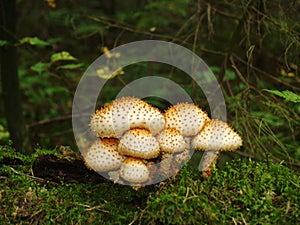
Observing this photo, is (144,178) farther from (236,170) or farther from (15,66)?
(15,66)

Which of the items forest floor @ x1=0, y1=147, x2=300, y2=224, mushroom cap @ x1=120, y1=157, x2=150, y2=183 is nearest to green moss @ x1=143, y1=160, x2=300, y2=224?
forest floor @ x1=0, y1=147, x2=300, y2=224

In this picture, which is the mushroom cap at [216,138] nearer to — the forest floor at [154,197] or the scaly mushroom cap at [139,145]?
the forest floor at [154,197]

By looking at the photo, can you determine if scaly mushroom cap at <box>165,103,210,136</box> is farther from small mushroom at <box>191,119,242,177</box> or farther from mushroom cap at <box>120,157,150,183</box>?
mushroom cap at <box>120,157,150,183</box>

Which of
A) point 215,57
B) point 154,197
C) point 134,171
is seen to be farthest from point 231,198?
point 215,57

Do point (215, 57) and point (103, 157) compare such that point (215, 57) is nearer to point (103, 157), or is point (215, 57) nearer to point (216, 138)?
point (216, 138)

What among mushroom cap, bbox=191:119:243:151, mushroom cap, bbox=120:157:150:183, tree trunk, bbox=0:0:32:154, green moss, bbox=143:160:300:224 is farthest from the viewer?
tree trunk, bbox=0:0:32:154

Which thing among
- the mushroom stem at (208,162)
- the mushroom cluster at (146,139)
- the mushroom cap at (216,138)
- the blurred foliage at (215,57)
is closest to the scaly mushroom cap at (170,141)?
the mushroom cluster at (146,139)
